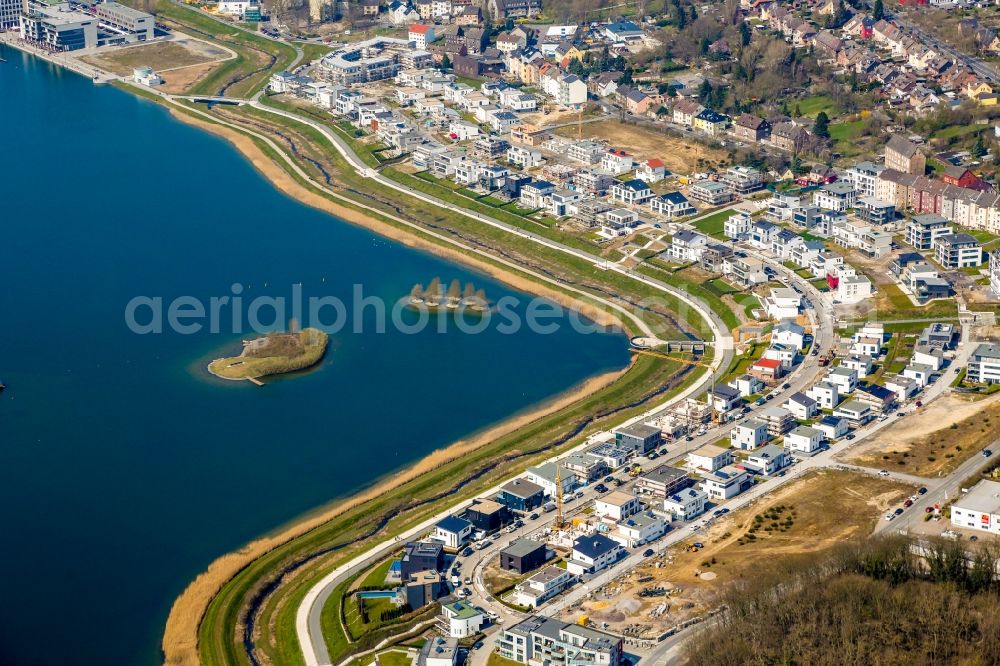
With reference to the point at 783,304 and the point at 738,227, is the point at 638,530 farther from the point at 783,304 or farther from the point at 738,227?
the point at 738,227

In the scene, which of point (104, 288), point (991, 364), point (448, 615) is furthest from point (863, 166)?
point (448, 615)

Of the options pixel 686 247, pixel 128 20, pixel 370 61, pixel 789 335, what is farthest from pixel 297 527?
pixel 128 20

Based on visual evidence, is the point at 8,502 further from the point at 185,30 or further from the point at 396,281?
the point at 185,30

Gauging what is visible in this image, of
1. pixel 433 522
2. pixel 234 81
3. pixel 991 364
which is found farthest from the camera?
pixel 234 81

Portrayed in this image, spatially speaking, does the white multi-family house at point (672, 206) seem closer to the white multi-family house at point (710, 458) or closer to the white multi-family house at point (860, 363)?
the white multi-family house at point (860, 363)

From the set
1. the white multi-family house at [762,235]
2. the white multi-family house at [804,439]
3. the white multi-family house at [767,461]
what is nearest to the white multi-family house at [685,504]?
the white multi-family house at [767,461]

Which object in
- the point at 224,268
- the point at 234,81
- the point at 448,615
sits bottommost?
the point at 448,615
